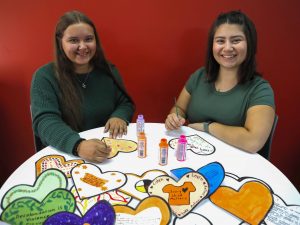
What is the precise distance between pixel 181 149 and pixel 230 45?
622 millimetres

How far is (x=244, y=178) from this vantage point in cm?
98

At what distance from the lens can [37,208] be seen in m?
0.81

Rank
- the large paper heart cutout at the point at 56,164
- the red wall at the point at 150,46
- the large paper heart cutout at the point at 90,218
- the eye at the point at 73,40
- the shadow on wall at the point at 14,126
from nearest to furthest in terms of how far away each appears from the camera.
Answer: the large paper heart cutout at the point at 90,218 → the large paper heart cutout at the point at 56,164 → the eye at the point at 73,40 → the red wall at the point at 150,46 → the shadow on wall at the point at 14,126

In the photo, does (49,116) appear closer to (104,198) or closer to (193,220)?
(104,198)

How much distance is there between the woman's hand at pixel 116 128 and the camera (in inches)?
51.6

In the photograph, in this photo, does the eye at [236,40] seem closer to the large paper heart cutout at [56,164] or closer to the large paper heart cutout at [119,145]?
the large paper heart cutout at [119,145]

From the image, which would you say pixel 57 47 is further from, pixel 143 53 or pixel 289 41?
pixel 289 41

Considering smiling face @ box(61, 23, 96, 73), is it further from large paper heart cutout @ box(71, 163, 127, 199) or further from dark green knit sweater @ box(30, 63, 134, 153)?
large paper heart cutout @ box(71, 163, 127, 199)

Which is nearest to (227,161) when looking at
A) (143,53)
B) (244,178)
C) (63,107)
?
(244,178)

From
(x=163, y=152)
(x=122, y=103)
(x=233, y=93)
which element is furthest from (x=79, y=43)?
(x=233, y=93)

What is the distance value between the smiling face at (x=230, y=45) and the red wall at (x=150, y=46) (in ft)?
1.35

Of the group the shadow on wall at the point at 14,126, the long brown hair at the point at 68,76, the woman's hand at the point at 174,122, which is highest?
the long brown hair at the point at 68,76

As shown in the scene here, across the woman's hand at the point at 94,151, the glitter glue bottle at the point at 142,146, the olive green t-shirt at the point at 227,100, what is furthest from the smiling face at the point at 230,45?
the woman's hand at the point at 94,151

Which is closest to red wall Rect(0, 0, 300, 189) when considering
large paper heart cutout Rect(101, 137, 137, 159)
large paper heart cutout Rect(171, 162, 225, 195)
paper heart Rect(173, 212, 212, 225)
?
large paper heart cutout Rect(101, 137, 137, 159)
